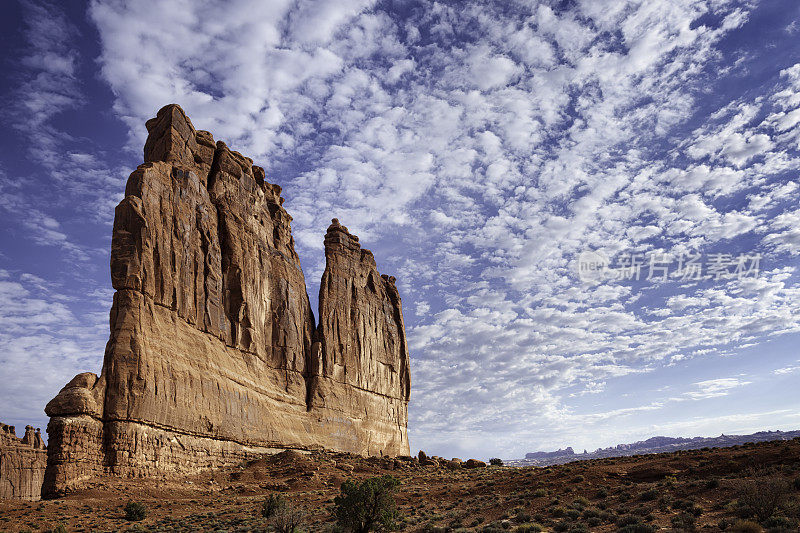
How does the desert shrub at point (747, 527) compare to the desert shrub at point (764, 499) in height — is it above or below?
below

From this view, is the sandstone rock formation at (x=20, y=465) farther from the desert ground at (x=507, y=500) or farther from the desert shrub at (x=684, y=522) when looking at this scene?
the desert shrub at (x=684, y=522)


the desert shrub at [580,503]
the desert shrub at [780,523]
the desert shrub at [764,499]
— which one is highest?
the desert shrub at [764,499]

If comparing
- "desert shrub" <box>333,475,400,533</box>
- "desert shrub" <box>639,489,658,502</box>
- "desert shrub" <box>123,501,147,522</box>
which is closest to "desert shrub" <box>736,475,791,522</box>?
"desert shrub" <box>639,489,658,502</box>

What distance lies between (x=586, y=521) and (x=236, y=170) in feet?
170

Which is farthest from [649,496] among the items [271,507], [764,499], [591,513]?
[271,507]

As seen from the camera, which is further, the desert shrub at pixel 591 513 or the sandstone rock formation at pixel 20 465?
the sandstone rock formation at pixel 20 465

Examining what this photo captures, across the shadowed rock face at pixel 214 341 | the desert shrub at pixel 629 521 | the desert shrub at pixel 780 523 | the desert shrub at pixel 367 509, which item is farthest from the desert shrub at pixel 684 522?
the shadowed rock face at pixel 214 341

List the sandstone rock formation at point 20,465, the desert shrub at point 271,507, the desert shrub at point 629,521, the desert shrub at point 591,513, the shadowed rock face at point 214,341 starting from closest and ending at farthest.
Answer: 1. the desert shrub at point 629,521
2. the desert shrub at point 591,513
3. the desert shrub at point 271,507
4. the shadowed rock face at point 214,341
5. the sandstone rock formation at point 20,465

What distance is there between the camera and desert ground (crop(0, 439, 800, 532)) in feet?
67.5

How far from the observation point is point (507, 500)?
2956 cm

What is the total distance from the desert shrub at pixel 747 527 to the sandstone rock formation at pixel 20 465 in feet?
240

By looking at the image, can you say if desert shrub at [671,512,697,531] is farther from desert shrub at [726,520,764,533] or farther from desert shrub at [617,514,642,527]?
desert shrub at [726,520,764,533]

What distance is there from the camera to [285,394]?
6038 cm

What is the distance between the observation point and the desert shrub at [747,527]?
16300mm
